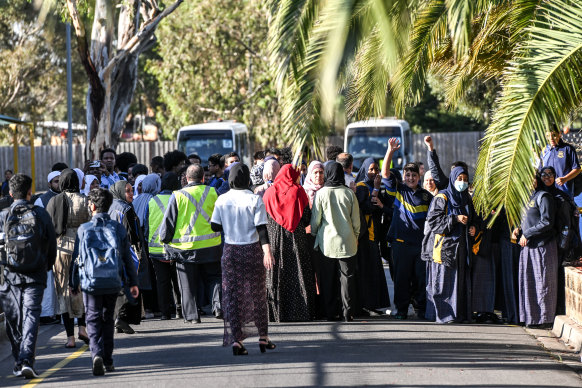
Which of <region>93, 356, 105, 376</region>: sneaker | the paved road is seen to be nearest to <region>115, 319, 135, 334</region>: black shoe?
the paved road

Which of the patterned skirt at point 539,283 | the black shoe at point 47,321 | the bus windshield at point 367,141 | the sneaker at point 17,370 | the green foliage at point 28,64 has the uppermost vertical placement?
the green foliage at point 28,64

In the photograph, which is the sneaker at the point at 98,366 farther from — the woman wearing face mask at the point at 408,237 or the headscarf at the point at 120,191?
the woman wearing face mask at the point at 408,237

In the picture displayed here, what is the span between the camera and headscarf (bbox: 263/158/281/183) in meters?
12.3

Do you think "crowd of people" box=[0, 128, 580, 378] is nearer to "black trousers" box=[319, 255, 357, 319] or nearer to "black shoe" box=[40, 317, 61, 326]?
"black trousers" box=[319, 255, 357, 319]

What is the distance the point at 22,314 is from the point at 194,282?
2995 millimetres

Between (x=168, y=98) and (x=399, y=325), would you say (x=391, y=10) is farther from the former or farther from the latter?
(x=168, y=98)

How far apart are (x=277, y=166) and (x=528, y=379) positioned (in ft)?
16.8

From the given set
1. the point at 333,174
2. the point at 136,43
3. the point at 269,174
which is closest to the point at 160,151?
Answer: the point at 136,43

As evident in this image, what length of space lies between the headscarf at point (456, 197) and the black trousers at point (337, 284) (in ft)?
4.33

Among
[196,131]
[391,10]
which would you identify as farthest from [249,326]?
[196,131]

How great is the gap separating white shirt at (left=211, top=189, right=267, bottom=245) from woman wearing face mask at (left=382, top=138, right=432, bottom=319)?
2906mm

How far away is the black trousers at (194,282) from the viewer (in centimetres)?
1152

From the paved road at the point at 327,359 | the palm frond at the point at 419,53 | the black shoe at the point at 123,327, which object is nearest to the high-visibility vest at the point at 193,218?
the paved road at the point at 327,359

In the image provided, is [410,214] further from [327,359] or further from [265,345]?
[327,359]
